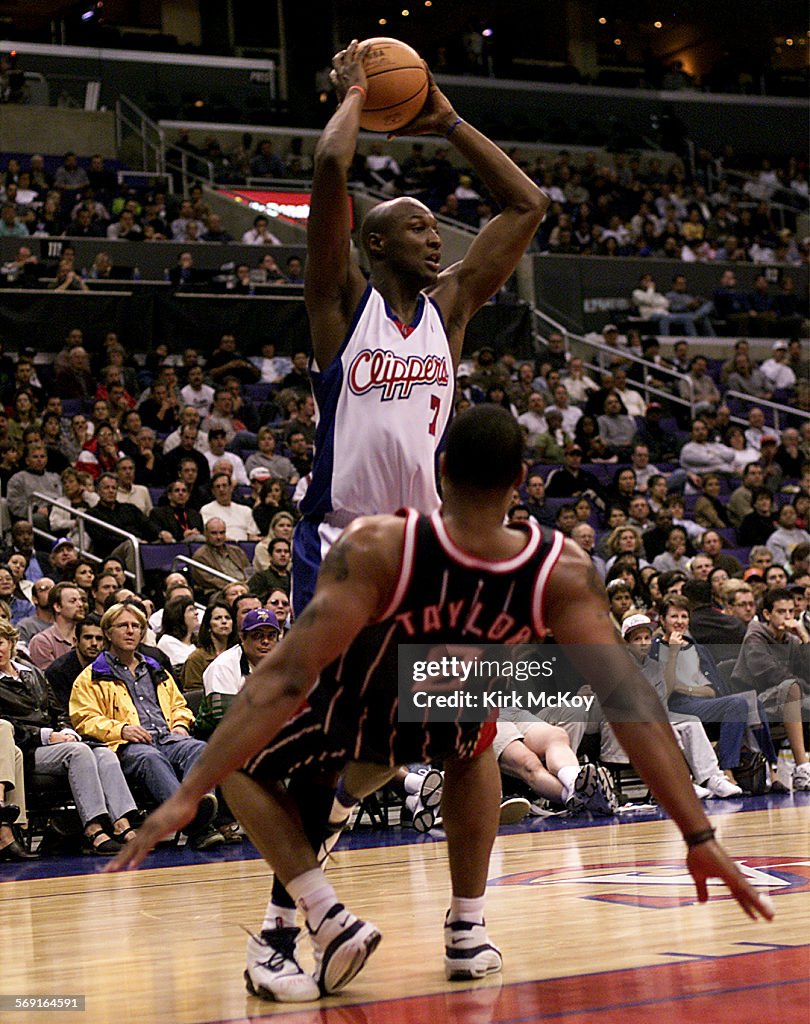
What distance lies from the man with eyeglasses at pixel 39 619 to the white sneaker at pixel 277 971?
5841 mm

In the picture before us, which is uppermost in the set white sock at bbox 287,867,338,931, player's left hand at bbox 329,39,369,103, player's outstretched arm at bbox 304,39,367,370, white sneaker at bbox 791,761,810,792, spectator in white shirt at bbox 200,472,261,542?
player's left hand at bbox 329,39,369,103

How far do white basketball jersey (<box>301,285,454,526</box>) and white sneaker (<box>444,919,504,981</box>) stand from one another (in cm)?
108

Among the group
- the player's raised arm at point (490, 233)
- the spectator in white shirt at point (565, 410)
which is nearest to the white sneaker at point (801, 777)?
the player's raised arm at point (490, 233)

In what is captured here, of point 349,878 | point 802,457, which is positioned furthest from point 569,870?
point 802,457

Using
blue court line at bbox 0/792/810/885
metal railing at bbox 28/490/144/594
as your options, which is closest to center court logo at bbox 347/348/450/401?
blue court line at bbox 0/792/810/885

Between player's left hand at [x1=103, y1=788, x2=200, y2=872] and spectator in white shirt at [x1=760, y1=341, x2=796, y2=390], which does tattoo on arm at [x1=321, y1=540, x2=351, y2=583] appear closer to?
player's left hand at [x1=103, y1=788, x2=200, y2=872]

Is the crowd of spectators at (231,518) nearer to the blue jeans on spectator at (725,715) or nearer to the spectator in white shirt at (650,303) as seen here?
the blue jeans on spectator at (725,715)

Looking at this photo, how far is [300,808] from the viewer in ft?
12.0

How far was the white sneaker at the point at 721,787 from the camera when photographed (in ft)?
28.8

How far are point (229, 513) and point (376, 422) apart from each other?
341 inches

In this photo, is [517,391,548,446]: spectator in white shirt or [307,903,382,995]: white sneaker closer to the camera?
[307,903,382,995]: white sneaker

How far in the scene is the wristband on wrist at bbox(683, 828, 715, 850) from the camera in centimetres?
283

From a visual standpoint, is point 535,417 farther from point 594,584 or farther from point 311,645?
point 311,645

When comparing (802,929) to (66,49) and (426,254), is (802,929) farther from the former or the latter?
(66,49)
